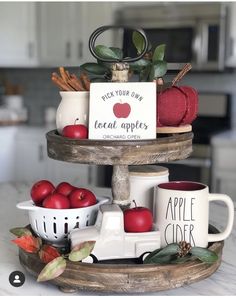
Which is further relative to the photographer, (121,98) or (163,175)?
(163,175)

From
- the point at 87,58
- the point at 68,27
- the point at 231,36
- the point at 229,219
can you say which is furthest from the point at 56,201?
the point at 68,27

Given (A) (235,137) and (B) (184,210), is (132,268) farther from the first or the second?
(A) (235,137)

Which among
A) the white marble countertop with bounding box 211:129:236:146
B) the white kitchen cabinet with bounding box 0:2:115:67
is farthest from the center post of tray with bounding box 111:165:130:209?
the white kitchen cabinet with bounding box 0:2:115:67

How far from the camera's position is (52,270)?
0.88m

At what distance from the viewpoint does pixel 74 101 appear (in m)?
1.00

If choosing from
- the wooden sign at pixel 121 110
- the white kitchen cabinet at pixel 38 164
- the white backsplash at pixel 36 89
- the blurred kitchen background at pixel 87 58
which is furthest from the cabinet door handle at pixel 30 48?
the wooden sign at pixel 121 110

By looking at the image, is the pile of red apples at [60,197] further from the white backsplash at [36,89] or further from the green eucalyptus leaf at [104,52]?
the white backsplash at [36,89]

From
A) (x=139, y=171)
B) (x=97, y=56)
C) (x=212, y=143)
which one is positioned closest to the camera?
(x=97, y=56)

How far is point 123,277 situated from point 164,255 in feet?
0.29

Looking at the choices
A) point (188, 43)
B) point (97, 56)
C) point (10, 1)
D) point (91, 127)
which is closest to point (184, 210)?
point (91, 127)

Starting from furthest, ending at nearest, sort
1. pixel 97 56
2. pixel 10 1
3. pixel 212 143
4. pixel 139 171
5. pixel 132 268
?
pixel 10 1
pixel 212 143
pixel 139 171
pixel 97 56
pixel 132 268

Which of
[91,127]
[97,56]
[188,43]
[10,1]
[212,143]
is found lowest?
[212,143]

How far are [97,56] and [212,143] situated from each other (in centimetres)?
211

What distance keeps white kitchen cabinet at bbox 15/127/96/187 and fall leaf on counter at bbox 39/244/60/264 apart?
250 cm
